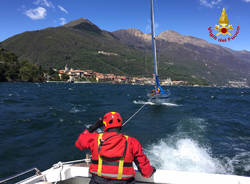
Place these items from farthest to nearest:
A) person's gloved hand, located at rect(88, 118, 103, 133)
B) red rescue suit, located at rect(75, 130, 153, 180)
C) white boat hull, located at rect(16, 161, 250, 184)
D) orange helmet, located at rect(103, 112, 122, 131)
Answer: white boat hull, located at rect(16, 161, 250, 184) < person's gloved hand, located at rect(88, 118, 103, 133) < orange helmet, located at rect(103, 112, 122, 131) < red rescue suit, located at rect(75, 130, 153, 180)

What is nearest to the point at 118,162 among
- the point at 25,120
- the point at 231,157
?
the point at 231,157

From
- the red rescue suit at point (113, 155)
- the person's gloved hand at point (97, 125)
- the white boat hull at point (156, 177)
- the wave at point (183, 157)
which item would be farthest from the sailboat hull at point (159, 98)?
the red rescue suit at point (113, 155)

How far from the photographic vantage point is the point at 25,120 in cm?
1506

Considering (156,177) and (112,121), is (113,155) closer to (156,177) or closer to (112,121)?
(112,121)

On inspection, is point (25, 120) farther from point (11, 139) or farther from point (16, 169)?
point (16, 169)

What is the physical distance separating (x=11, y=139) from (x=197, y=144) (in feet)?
37.0

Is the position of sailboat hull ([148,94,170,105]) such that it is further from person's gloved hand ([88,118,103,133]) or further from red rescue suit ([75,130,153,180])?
red rescue suit ([75,130,153,180])

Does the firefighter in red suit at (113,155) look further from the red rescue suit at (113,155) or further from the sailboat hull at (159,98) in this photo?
the sailboat hull at (159,98)

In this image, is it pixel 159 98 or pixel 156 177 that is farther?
pixel 159 98

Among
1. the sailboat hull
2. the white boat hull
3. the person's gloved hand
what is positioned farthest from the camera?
the sailboat hull

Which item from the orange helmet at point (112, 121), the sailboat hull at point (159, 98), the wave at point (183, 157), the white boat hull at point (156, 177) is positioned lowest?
the wave at point (183, 157)

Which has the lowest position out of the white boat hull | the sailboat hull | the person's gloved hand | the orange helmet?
the sailboat hull

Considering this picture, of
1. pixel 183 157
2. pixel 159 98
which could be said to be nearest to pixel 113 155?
pixel 183 157

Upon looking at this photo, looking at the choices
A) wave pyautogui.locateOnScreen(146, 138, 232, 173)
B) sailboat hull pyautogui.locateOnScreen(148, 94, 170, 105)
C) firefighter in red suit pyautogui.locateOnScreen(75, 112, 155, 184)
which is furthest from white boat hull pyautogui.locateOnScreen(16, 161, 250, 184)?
sailboat hull pyautogui.locateOnScreen(148, 94, 170, 105)
